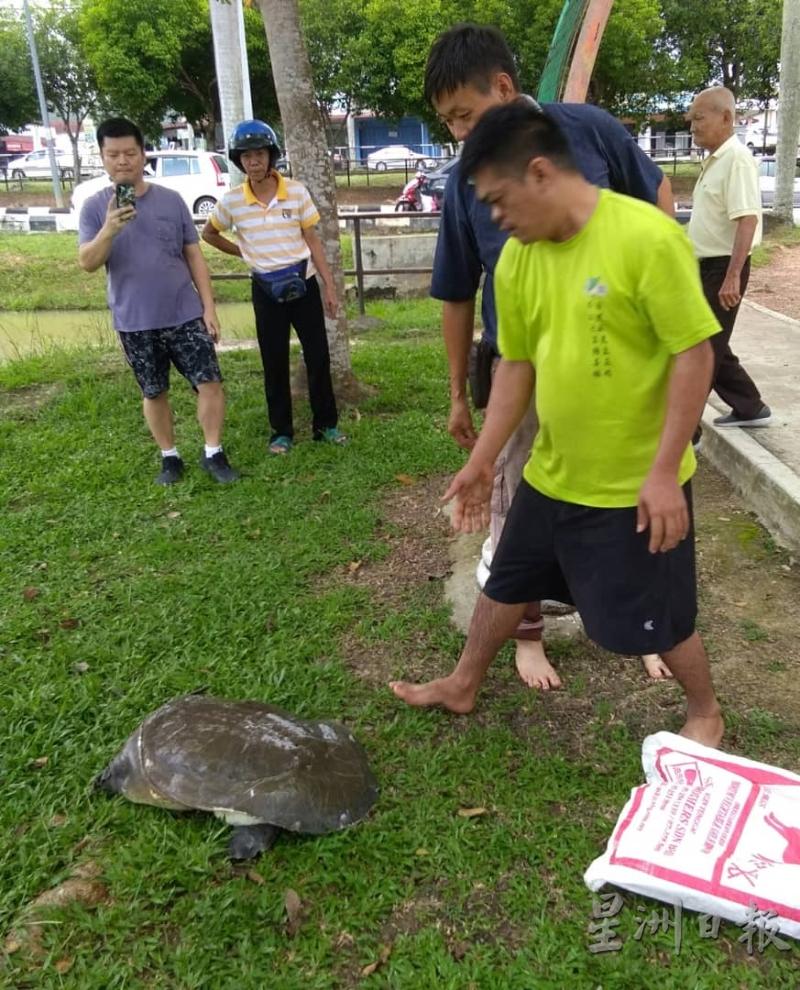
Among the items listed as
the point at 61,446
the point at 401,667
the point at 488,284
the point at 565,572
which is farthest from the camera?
the point at 61,446

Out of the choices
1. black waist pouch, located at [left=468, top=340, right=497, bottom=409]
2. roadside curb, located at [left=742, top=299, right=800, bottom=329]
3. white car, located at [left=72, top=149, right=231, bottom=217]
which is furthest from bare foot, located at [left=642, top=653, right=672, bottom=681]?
white car, located at [left=72, top=149, right=231, bottom=217]

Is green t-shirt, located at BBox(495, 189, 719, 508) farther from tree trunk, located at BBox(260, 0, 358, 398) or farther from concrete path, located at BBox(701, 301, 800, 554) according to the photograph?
tree trunk, located at BBox(260, 0, 358, 398)

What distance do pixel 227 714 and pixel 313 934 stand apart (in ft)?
2.15

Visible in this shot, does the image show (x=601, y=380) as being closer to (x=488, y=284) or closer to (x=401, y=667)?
(x=488, y=284)

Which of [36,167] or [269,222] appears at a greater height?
[36,167]

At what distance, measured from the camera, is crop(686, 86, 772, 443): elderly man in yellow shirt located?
4.06 meters

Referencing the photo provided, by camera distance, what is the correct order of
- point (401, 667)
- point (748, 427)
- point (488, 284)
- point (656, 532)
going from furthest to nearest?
1. point (748, 427)
2. point (401, 667)
3. point (488, 284)
4. point (656, 532)

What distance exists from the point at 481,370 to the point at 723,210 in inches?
84.9

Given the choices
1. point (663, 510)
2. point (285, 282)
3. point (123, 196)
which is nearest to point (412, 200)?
point (285, 282)

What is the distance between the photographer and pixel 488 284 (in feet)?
8.77

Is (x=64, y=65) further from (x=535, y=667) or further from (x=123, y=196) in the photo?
(x=535, y=667)

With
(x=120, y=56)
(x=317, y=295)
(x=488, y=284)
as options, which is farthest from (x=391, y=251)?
(x=120, y=56)

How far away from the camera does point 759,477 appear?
393 centimetres

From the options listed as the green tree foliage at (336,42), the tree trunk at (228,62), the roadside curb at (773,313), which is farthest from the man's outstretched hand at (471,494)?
the green tree foliage at (336,42)
